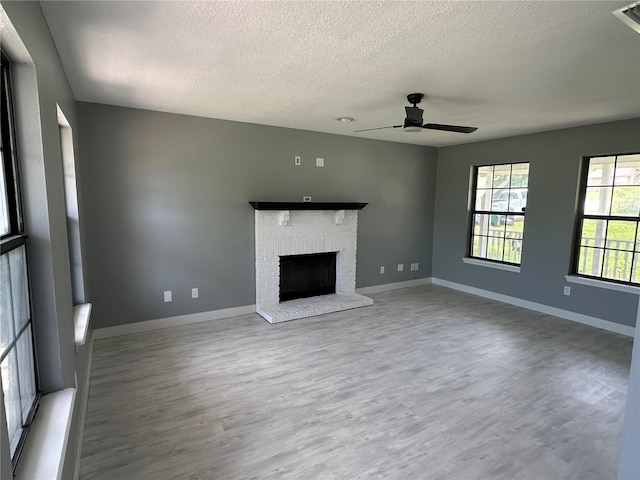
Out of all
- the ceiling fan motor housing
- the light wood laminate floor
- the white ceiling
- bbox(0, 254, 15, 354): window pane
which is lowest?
the light wood laminate floor

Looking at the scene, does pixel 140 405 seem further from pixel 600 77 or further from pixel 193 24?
pixel 600 77

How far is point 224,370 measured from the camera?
3025mm

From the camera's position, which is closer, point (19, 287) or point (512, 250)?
point (19, 287)

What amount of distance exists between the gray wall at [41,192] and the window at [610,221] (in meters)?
5.37

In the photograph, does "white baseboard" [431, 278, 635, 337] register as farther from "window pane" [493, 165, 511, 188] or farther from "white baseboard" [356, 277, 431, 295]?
"window pane" [493, 165, 511, 188]

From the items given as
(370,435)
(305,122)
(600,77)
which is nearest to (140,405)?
(370,435)

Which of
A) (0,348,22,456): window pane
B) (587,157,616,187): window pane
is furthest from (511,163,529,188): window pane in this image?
(0,348,22,456): window pane

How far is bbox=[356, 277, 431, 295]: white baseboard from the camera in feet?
18.2

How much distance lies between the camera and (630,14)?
1648 millimetres

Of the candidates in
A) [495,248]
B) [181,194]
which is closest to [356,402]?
[181,194]

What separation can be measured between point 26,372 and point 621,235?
5519 millimetres

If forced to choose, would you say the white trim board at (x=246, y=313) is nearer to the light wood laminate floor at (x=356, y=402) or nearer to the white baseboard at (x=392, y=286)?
the white baseboard at (x=392, y=286)

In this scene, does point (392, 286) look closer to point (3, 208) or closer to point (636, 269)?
point (636, 269)

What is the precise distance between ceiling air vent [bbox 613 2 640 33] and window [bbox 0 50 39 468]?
2717 mm
